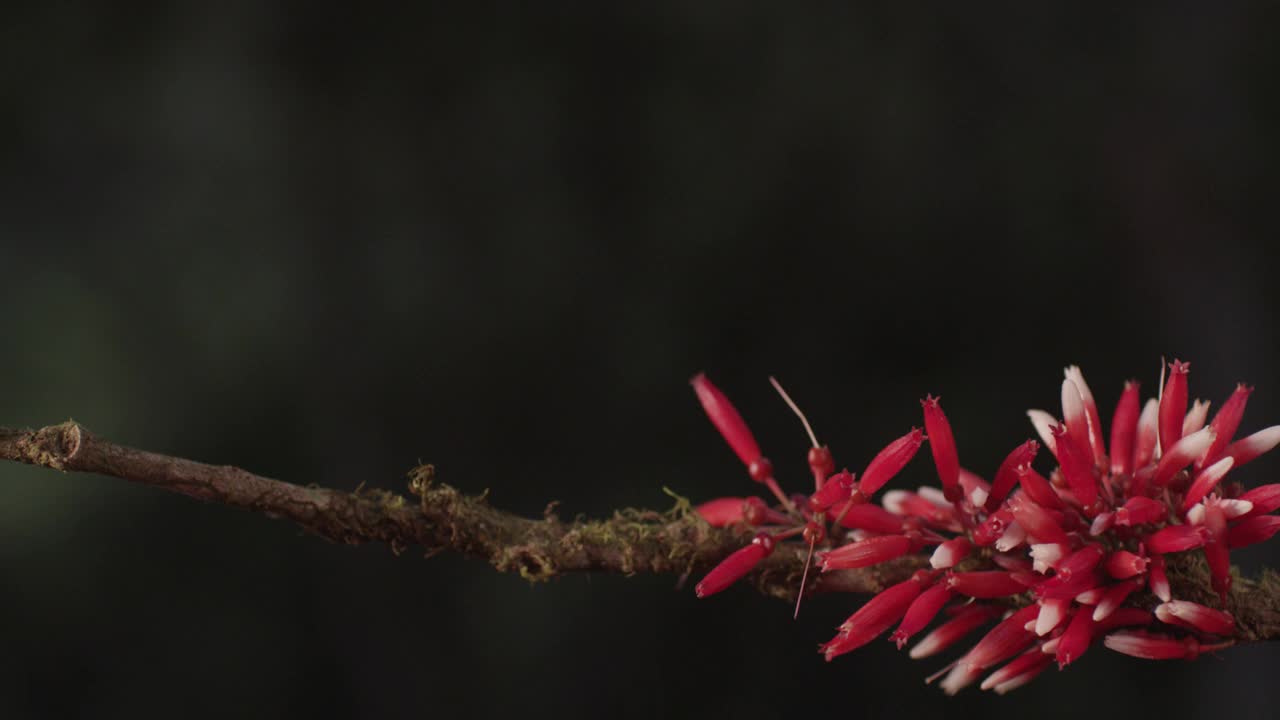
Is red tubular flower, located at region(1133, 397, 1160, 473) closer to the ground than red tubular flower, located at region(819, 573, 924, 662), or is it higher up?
closer to the ground

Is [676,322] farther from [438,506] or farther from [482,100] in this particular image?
[438,506]

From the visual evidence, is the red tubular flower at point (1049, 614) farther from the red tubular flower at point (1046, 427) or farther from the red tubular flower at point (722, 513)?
the red tubular flower at point (722, 513)

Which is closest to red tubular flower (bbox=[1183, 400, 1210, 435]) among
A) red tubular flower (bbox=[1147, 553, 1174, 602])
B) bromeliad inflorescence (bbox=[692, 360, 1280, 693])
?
bromeliad inflorescence (bbox=[692, 360, 1280, 693])

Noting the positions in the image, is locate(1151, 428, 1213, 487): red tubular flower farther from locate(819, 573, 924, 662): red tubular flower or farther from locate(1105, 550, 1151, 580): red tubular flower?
locate(819, 573, 924, 662): red tubular flower

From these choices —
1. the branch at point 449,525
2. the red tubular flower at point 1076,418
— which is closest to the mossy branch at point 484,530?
the branch at point 449,525

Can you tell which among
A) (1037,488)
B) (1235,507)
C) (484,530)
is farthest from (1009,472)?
(484,530)

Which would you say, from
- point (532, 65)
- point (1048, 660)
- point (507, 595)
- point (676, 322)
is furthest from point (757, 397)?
point (1048, 660)
